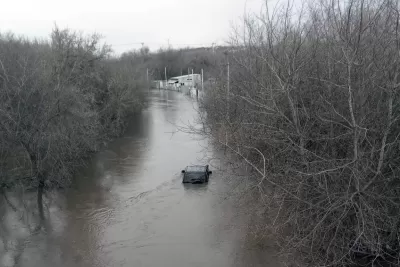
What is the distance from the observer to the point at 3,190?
21125 mm

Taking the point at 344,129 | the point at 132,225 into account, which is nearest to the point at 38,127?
the point at 132,225

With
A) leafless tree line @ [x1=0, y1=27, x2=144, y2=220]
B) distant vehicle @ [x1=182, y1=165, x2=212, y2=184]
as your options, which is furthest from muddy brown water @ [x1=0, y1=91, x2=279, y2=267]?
leafless tree line @ [x1=0, y1=27, x2=144, y2=220]

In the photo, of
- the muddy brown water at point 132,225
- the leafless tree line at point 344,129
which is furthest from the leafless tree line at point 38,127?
the leafless tree line at point 344,129

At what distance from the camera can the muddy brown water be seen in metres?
13.8

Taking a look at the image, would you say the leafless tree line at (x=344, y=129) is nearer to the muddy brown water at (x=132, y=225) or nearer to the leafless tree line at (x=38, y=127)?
the muddy brown water at (x=132, y=225)

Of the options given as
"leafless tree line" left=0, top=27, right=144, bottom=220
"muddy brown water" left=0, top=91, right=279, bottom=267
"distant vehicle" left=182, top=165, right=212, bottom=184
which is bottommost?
"muddy brown water" left=0, top=91, right=279, bottom=267

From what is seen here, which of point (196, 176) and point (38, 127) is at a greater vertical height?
point (38, 127)

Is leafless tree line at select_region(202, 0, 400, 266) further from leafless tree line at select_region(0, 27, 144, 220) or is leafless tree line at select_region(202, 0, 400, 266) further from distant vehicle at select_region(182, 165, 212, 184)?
leafless tree line at select_region(0, 27, 144, 220)

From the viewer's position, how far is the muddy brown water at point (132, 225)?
13.8 m

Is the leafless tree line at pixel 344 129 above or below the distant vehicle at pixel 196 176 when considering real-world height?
above

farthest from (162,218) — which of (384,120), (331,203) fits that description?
(384,120)

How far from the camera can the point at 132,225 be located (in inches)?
659

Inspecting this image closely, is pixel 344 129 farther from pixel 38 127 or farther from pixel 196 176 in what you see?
→ pixel 38 127

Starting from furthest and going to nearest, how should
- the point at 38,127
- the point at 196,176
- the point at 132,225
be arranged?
the point at 196,176 → the point at 38,127 → the point at 132,225
